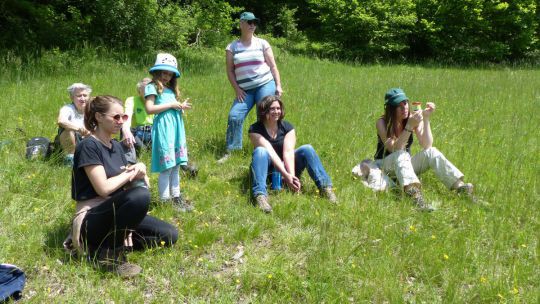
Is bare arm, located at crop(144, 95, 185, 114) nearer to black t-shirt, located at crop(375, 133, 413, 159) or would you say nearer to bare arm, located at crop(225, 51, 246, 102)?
bare arm, located at crop(225, 51, 246, 102)

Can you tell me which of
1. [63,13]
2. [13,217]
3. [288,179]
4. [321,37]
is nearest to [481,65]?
[321,37]

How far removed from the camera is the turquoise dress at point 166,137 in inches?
176

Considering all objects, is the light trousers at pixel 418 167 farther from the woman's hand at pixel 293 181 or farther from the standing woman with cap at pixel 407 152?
the woman's hand at pixel 293 181

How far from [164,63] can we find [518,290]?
353 centimetres

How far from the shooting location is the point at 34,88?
8906 millimetres

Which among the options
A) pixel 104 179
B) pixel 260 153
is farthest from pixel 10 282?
pixel 260 153

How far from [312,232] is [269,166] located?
116 cm

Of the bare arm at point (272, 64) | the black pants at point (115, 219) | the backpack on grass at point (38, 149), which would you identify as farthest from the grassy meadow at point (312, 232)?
the bare arm at point (272, 64)

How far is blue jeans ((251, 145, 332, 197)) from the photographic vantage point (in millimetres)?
4738

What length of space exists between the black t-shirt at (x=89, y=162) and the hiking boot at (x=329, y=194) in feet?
6.86

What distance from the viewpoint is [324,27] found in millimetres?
21109

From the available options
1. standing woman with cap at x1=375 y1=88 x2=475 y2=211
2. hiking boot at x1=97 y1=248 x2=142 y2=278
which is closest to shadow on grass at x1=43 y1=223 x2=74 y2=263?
hiking boot at x1=97 y1=248 x2=142 y2=278

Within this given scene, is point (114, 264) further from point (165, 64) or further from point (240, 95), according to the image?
point (240, 95)

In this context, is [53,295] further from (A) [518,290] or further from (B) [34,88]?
(B) [34,88]
